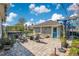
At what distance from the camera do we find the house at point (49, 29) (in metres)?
2.20

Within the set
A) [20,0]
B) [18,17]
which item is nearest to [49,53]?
[18,17]

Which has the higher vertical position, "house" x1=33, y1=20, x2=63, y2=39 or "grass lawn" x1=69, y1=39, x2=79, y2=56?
"house" x1=33, y1=20, x2=63, y2=39

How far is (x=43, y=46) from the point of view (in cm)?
222

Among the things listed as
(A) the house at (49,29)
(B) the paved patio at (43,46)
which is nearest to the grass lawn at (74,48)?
(B) the paved patio at (43,46)

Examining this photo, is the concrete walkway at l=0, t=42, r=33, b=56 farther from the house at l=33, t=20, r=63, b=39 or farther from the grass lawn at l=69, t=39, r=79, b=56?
the grass lawn at l=69, t=39, r=79, b=56

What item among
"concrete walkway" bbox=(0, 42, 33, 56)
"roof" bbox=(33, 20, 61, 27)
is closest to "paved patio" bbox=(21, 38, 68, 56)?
"concrete walkway" bbox=(0, 42, 33, 56)

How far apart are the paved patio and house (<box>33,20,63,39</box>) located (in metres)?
0.07

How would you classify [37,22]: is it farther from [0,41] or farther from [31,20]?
[0,41]

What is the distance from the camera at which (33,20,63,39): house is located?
220 centimetres

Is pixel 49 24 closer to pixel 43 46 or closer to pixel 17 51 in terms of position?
pixel 43 46

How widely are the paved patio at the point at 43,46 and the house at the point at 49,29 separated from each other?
2.6 inches

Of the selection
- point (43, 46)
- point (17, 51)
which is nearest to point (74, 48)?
point (43, 46)

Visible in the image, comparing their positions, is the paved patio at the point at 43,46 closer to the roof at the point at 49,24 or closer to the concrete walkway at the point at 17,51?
the concrete walkway at the point at 17,51

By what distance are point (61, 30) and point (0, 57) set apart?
0.73 metres
